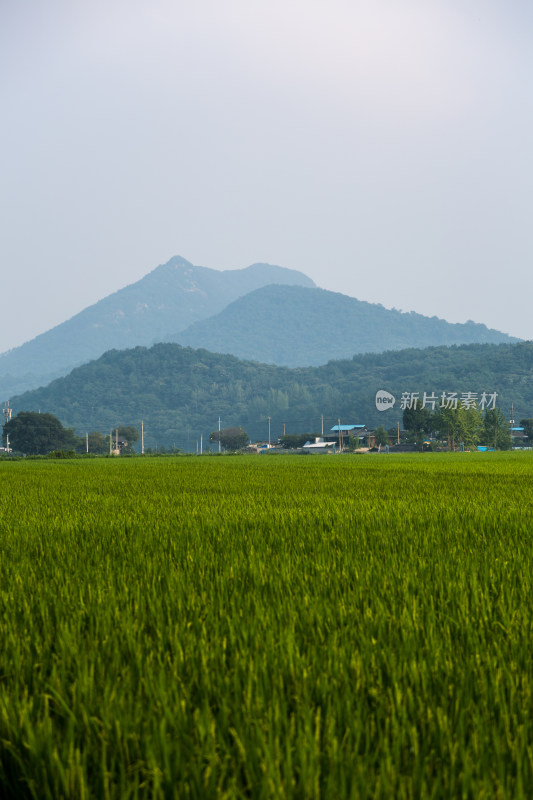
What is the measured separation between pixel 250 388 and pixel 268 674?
170895 mm

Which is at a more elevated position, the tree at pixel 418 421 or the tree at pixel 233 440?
the tree at pixel 418 421

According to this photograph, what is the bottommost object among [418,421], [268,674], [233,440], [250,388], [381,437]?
[233,440]

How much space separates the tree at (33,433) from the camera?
83688mm

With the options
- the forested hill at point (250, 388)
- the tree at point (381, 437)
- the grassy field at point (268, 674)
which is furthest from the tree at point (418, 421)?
the grassy field at point (268, 674)

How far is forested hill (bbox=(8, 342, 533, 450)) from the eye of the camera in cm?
14675

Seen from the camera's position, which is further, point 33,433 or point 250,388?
point 250,388

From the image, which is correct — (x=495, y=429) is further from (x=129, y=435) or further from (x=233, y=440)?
(x=129, y=435)

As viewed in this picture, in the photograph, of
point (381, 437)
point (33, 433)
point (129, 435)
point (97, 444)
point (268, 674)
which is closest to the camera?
point (268, 674)

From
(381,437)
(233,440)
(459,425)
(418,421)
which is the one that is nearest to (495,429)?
(459,425)

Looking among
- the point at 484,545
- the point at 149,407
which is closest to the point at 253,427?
the point at 149,407

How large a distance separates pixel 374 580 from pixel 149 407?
162 m

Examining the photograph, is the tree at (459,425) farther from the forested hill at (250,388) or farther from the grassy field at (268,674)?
the grassy field at (268,674)

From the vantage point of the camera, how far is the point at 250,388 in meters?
173

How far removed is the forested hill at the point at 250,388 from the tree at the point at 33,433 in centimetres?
6187
